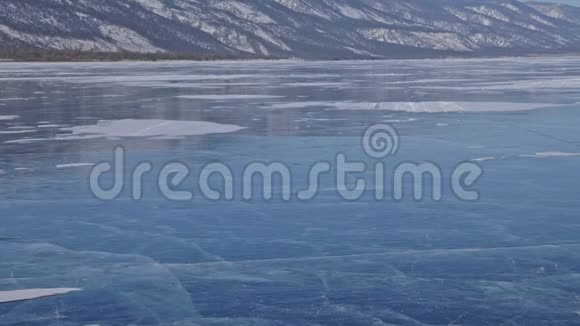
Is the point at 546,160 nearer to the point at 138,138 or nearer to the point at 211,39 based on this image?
the point at 138,138

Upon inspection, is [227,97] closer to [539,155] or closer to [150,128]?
[150,128]

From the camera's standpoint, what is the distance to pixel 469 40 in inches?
7190

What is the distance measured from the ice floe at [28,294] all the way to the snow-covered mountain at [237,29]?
95.4 metres

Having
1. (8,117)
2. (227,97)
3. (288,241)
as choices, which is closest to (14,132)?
(8,117)

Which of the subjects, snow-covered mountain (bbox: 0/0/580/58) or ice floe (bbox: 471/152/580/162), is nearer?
ice floe (bbox: 471/152/580/162)

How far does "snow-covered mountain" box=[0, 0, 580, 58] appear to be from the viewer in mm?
110062

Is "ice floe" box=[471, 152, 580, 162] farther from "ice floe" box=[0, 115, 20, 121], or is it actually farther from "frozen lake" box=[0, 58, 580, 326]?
"ice floe" box=[0, 115, 20, 121]

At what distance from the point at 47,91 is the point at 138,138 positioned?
506 inches

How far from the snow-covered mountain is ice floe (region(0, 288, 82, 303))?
95.4 meters

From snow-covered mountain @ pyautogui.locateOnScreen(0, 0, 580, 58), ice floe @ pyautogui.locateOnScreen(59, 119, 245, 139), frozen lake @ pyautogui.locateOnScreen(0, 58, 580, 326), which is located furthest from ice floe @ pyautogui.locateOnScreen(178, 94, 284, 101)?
snow-covered mountain @ pyautogui.locateOnScreen(0, 0, 580, 58)

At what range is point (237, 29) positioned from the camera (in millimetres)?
138625

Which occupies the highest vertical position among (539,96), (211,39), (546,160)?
(211,39)

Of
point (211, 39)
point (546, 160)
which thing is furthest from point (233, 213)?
point (211, 39)

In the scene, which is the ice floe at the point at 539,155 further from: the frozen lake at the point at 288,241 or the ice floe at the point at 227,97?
the ice floe at the point at 227,97
